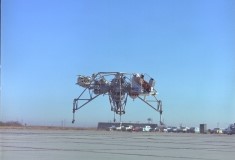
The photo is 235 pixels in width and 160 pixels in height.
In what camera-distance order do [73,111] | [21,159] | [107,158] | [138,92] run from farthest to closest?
[138,92] < [73,111] < [107,158] < [21,159]

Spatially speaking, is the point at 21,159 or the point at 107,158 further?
the point at 107,158

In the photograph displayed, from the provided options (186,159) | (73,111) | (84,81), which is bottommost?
(186,159)

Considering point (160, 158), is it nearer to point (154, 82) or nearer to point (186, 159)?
point (186, 159)

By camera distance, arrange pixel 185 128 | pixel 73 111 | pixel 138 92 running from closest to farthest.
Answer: pixel 73 111 < pixel 138 92 < pixel 185 128

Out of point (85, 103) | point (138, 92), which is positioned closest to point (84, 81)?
point (85, 103)

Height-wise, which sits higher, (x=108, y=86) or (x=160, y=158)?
(x=108, y=86)

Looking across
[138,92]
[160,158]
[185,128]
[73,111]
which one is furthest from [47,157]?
[185,128]

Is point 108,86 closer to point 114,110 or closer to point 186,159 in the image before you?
point 114,110

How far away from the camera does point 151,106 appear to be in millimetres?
44500

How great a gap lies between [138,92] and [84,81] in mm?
5527

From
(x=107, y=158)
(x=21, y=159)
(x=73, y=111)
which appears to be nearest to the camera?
(x=21, y=159)

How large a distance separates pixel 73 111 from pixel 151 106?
7.73 m

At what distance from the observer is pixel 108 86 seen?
Result: 45.9 metres

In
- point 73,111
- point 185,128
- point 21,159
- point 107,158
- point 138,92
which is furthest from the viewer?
point 185,128
